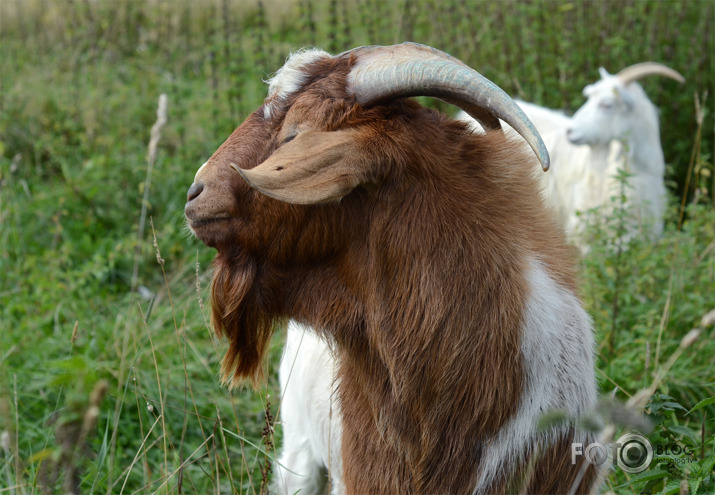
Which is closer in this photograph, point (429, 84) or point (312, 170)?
point (312, 170)

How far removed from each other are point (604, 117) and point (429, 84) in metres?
5.14

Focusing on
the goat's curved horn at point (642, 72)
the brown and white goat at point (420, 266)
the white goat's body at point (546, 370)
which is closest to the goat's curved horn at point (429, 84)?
the brown and white goat at point (420, 266)

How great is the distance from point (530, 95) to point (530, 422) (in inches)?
252

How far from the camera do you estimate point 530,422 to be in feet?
7.23

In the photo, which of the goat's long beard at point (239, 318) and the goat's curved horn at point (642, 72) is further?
Answer: the goat's curved horn at point (642, 72)

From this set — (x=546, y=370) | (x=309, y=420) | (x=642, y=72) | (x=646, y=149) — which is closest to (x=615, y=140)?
(x=646, y=149)

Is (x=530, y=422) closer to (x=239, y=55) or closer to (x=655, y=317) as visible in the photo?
(x=655, y=317)

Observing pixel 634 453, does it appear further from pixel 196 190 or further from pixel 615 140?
pixel 615 140

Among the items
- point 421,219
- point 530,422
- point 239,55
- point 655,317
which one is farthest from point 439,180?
point 239,55

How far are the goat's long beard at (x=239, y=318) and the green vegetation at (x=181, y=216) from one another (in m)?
0.14

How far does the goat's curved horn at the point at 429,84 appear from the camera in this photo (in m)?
2.13

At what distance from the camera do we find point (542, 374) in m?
2.23

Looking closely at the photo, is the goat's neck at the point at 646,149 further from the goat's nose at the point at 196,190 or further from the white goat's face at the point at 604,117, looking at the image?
the goat's nose at the point at 196,190

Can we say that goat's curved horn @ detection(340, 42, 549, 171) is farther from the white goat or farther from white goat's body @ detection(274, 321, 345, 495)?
the white goat
